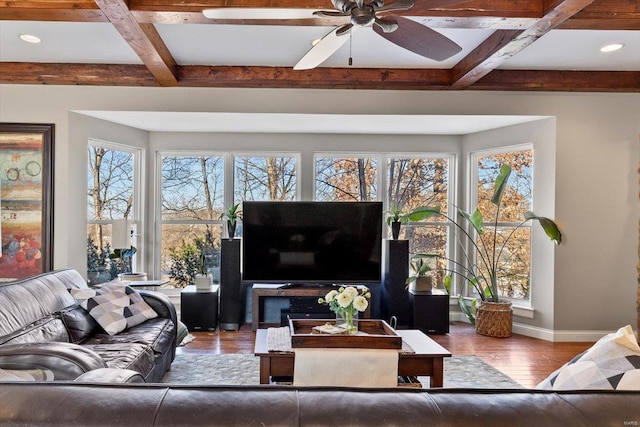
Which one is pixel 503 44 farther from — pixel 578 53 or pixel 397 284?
pixel 397 284

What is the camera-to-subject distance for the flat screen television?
462 centimetres

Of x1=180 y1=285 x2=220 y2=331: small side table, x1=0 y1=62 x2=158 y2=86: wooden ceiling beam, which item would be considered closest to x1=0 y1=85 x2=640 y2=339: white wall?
x1=0 y1=62 x2=158 y2=86: wooden ceiling beam

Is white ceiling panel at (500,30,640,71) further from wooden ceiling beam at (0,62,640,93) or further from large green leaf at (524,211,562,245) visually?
large green leaf at (524,211,562,245)

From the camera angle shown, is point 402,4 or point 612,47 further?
point 612,47

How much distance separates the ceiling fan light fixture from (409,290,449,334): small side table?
439 centimetres

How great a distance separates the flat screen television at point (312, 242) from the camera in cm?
462

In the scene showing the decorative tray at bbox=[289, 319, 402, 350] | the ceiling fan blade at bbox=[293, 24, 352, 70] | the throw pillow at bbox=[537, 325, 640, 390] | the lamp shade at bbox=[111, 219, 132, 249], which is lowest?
the decorative tray at bbox=[289, 319, 402, 350]

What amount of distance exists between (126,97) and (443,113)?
3366 mm

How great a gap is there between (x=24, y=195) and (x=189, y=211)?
1.78 m

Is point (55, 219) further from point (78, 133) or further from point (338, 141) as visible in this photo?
point (338, 141)

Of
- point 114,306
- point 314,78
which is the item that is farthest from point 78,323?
point 314,78

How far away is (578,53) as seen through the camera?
3670 millimetres

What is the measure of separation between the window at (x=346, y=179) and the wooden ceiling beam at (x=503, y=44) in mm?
1594

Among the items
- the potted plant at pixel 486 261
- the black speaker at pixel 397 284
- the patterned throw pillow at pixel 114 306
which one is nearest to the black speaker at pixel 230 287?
the patterned throw pillow at pixel 114 306
